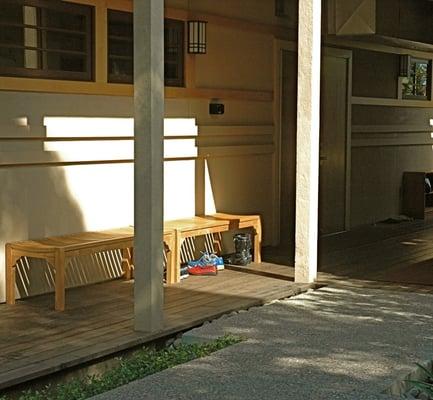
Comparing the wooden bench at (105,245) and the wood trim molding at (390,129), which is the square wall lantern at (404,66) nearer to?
the wood trim molding at (390,129)

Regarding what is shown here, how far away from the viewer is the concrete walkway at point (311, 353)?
4609 mm

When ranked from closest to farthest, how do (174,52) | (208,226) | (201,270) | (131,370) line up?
(131,370) → (208,226) → (201,270) → (174,52)

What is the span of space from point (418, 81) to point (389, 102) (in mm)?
1338

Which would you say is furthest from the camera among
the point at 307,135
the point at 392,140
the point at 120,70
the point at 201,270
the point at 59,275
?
the point at 392,140

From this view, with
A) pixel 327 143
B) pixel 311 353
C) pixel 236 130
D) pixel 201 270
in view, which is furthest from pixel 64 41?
pixel 327 143

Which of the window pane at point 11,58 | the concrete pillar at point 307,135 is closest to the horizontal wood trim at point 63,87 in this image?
the window pane at point 11,58

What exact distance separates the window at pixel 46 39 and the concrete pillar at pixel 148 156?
4.93ft

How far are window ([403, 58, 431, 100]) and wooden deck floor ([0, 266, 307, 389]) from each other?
5.91m

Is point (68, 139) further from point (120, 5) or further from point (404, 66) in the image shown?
point (404, 66)

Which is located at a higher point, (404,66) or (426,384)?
(404,66)

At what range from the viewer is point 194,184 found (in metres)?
8.86

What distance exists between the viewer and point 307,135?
24.8ft

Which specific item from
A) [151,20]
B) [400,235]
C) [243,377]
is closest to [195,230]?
[151,20]

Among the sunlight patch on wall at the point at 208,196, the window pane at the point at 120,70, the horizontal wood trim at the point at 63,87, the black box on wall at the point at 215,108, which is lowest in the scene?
the sunlight patch on wall at the point at 208,196
